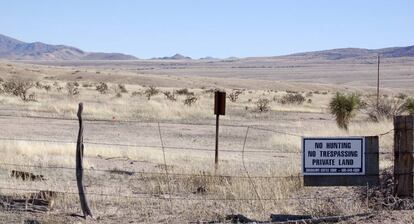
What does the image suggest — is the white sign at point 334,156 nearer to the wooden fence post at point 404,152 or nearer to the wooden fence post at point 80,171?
the wooden fence post at point 404,152

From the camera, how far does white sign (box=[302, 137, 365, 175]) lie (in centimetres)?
1045

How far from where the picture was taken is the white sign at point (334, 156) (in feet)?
34.3

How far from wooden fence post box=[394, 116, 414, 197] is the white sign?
49cm

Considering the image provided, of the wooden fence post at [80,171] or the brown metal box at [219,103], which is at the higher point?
the brown metal box at [219,103]

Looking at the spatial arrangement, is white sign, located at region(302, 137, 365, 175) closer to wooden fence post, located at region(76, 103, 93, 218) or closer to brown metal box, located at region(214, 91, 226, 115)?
wooden fence post, located at region(76, 103, 93, 218)

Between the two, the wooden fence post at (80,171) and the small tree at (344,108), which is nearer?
the wooden fence post at (80,171)

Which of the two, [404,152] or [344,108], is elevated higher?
[404,152]

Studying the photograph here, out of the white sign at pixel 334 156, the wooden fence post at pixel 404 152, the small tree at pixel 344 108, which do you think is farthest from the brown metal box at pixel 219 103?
the small tree at pixel 344 108

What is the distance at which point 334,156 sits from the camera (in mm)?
10484

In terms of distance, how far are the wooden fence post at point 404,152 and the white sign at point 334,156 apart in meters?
0.49

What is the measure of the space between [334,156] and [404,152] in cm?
99

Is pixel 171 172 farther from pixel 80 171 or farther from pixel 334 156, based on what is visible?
pixel 334 156

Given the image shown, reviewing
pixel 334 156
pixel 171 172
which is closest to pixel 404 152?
pixel 334 156

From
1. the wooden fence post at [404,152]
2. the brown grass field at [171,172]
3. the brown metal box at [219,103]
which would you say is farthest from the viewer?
the brown metal box at [219,103]
